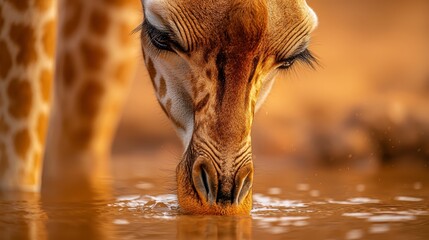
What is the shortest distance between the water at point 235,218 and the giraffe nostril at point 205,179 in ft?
0.23

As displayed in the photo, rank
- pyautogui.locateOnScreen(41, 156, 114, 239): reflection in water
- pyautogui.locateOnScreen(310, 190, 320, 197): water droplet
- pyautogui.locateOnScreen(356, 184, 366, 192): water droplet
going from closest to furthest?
pyautogui.locateOnScreen(41, 156, 114, 239): reflection in water
pyautogui.locateOnScreen(310, 190, 320, 197): water droplet
pyautogui.locateOnScreen(356, 184, 366, 192): water droplet

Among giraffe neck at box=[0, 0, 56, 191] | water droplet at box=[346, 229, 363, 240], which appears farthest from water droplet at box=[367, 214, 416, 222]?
giraffe neck at box=[0, 0, 56, 191]

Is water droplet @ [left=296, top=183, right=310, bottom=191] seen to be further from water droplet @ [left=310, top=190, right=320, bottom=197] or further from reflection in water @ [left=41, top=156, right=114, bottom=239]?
reflection in water @ [left=41, top=156, right=114, bottom=239]

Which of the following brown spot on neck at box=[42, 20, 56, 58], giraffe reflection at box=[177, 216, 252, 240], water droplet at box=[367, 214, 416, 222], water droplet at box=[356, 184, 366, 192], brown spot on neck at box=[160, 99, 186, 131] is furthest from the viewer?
water droplet at box=[356, 184, 366, 192]

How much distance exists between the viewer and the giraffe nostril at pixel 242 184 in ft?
11.2

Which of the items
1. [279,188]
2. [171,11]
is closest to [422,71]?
[279,188]

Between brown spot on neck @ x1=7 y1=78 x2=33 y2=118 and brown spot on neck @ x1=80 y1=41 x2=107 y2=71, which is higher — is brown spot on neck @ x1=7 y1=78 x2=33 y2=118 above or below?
below

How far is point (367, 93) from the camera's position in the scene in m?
8.17

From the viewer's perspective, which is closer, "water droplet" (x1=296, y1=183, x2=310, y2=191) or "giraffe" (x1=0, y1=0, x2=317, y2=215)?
"giraffe" (x1=0, y1=0, x2=317, y2=215)

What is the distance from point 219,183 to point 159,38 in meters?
0.60

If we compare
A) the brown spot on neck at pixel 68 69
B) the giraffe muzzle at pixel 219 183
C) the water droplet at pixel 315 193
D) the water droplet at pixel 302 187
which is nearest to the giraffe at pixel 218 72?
the giraffe muzzle at pixel 219 183

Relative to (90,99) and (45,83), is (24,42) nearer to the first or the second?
(45,83)

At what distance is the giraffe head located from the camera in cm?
342

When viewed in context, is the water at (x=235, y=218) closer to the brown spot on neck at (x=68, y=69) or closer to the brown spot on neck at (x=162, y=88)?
the brown spot on neck at (x=162, y=88)
